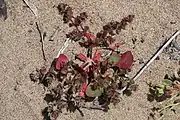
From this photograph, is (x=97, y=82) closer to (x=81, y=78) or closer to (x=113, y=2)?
(x=81, y=78)

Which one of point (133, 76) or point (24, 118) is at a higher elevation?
point (133, 76)

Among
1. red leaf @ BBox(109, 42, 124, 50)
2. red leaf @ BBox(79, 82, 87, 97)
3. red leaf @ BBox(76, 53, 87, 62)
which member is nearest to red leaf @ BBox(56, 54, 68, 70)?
red leaf @ BBox(76, 53, 87, 62)

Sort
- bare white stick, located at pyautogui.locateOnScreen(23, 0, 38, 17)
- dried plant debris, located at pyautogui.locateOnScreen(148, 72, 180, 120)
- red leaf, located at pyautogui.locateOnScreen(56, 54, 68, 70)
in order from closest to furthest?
dried plant debris, located at pyautogui.locateOnScreen(148, 72, 180, 120) → red leaf, located at pyautogui.locateOnScreen(56, 54, 68, 70) → bare white stick, located at pyautogui.locateOnScreen(23, 0, 38, 17)

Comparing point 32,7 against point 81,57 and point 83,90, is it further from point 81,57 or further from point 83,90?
point 83,90

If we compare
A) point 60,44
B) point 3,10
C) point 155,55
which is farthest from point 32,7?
point 155,55

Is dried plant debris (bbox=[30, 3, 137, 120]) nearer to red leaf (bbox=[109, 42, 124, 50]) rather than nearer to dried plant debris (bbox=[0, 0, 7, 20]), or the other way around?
red leaf (bbox=[109, 42, 124, 50])

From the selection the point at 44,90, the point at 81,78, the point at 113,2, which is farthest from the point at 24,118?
the point at 113,2
